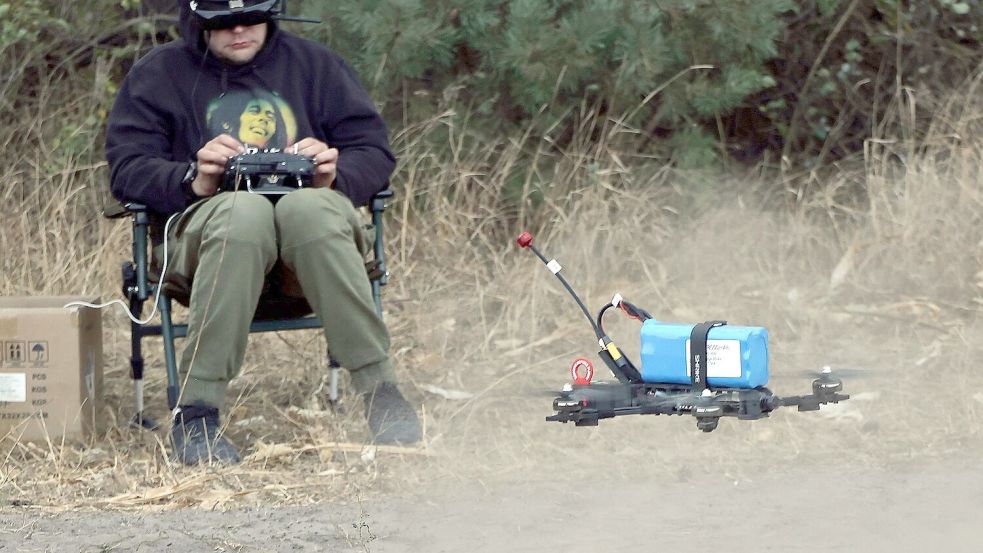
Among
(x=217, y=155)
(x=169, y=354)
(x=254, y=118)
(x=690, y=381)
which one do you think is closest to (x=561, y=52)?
(x=254, y=118)

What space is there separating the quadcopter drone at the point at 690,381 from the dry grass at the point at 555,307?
3.63ft

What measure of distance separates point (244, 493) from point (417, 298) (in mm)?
2258

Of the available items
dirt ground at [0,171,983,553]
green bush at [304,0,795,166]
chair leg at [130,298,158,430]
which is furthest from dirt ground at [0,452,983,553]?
green bush at [304,0,795,166]

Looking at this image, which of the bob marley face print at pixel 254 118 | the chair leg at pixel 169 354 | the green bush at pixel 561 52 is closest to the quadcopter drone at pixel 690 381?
the chair leg at pixel 169 354

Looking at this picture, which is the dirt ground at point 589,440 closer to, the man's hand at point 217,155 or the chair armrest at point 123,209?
the chair armrest at point 123,209

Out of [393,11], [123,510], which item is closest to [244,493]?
[123,510]

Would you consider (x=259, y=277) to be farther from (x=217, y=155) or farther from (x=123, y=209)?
(x=123, y=209)

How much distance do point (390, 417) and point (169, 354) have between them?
69 centimetres

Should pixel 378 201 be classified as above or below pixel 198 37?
below

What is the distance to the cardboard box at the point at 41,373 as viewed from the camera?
14.5 feet

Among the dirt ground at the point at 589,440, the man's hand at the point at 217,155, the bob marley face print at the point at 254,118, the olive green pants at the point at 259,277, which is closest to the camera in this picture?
the dirt ground at the point at 589,440

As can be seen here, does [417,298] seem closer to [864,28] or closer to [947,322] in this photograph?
[947,322]

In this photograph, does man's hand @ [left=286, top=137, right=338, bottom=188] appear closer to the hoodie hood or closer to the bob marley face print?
the bob marley face print

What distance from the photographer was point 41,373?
4.43m
